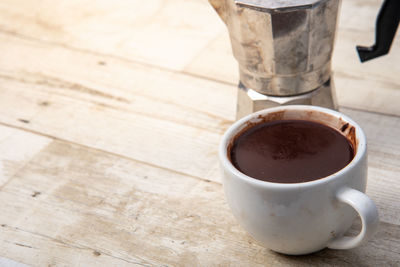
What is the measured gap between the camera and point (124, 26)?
88cm

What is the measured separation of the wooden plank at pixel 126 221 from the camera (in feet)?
1.55

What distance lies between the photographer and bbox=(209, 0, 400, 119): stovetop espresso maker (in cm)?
50

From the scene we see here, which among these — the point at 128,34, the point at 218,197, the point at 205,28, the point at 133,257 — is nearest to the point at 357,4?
the point at 205,28

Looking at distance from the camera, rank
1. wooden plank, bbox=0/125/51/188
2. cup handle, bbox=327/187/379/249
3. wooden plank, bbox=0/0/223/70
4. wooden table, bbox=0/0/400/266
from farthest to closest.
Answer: wooden plank, bbox=0/0/223/70
wooden plank, bbox=0/125/51/188
wooden table, bbox=0/0/400/266
cup handle, bbox=327/187/379/249

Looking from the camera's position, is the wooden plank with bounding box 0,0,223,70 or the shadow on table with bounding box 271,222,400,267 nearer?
the shadow on table with bounding box 271,222,400,267

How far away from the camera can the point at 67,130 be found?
0.66m

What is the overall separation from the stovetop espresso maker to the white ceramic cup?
0.34ft

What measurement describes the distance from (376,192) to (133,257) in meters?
0.24

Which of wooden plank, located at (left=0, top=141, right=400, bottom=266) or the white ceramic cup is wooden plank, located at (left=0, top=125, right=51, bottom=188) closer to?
wooden plank, located at (left=0, top=141, right=400, bottom=266)

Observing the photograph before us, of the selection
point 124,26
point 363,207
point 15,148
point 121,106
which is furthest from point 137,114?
point 363,207

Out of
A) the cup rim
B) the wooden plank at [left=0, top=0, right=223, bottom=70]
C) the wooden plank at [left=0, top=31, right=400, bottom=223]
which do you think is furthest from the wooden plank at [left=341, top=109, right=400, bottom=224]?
the wooden plank at [left=0, top=0, right=223, bottom=70]

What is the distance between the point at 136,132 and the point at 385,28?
30cm

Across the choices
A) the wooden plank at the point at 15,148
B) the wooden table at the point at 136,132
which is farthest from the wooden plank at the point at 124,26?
the wooden plank at the point at 15,148

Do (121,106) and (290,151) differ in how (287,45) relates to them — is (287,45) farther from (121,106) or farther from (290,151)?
(121,106)
